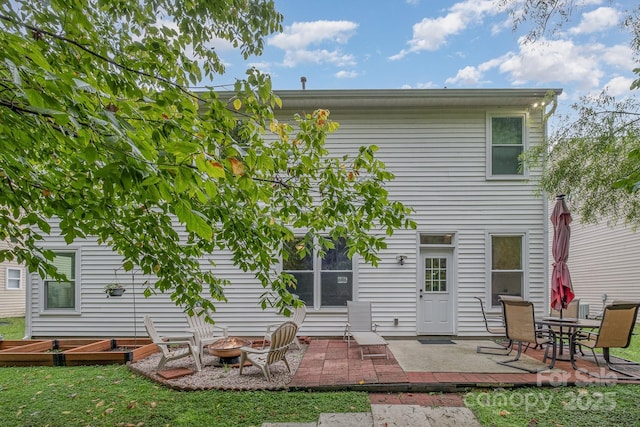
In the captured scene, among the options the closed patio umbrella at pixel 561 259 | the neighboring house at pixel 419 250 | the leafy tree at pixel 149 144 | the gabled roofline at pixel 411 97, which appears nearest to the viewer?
the leafy tree at pixel 149 144

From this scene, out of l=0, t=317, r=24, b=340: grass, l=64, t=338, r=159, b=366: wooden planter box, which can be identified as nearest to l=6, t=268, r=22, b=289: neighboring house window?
l=0, t=317, r=24, b=340: grass

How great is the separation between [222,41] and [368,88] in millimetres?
4581

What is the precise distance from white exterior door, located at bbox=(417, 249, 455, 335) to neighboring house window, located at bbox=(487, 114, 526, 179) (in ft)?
7.22

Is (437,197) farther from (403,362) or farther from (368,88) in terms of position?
(403,362)

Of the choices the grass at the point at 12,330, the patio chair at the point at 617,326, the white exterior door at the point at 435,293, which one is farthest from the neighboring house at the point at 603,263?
the grass at the point at 12,330

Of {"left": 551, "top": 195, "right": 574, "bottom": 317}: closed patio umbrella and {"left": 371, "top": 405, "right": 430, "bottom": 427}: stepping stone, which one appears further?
{"left": 551, "top": 195, "right": 574, "bottom": 317}: closed patio umbrella

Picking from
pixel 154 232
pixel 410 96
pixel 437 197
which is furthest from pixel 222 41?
Result: pixel 437 197

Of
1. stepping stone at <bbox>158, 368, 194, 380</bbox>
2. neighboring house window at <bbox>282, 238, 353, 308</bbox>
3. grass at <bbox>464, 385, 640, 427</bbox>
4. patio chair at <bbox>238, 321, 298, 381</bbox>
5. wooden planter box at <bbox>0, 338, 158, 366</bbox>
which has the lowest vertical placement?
wooden planter box at <bbox>0, 338, 158, 366</bbox>

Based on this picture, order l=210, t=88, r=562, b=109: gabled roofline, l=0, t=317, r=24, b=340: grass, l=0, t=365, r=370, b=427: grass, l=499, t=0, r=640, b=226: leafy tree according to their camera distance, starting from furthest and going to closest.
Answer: l=0, t=317, r=24, b=340: grass
l=210, t=88, r=562, b=109: gabled roofline
l=499, t=0, r=640, b=226: leafy tree
l=0, t=365, r=370, b=427: grass

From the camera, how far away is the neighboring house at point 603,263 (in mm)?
11086

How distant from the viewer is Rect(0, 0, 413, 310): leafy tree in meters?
1.53

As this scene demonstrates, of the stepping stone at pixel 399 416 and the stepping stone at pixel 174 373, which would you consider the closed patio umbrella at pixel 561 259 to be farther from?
the stepping stone at pixel 174 373

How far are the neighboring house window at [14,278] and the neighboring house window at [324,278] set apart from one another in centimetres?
1271

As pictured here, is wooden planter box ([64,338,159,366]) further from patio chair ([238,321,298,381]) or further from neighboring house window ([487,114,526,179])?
neighboring house window ([487,114,526,179])
